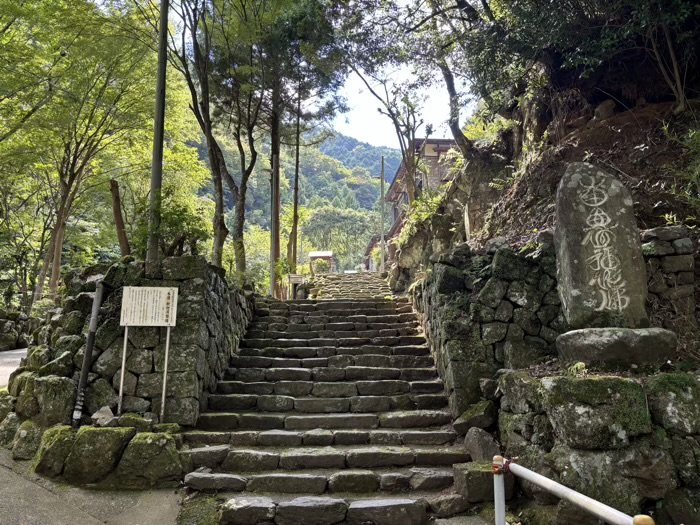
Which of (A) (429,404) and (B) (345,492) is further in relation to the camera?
(A) (429,404)

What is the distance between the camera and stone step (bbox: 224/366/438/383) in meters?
7.26

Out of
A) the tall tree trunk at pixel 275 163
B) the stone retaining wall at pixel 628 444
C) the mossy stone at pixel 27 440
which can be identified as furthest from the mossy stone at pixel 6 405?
the tall tree trunk at pixel 275 163

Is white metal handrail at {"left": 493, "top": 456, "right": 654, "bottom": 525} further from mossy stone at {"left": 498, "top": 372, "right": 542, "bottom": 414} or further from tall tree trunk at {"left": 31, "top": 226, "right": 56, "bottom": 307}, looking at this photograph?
tall tree trunk at {"left": 31, "top": 226, "right": 56, "bottom": 307}

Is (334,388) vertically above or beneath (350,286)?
beneath

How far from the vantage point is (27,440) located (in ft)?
17.8

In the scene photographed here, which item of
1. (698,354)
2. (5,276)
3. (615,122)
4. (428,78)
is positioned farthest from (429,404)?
(5,276)

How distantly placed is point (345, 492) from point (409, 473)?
77 centimetres

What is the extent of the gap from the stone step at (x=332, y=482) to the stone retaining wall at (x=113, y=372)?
0.57 metres

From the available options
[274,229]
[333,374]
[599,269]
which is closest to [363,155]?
[274,229]

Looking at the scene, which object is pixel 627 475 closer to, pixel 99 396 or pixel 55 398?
pixel 99 396

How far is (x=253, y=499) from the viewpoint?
462 centimetres

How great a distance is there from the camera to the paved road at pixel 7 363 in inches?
355

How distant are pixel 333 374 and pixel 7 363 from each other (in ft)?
30.9

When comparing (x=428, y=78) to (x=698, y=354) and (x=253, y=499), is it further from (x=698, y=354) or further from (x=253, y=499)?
(x=253, y=499)
